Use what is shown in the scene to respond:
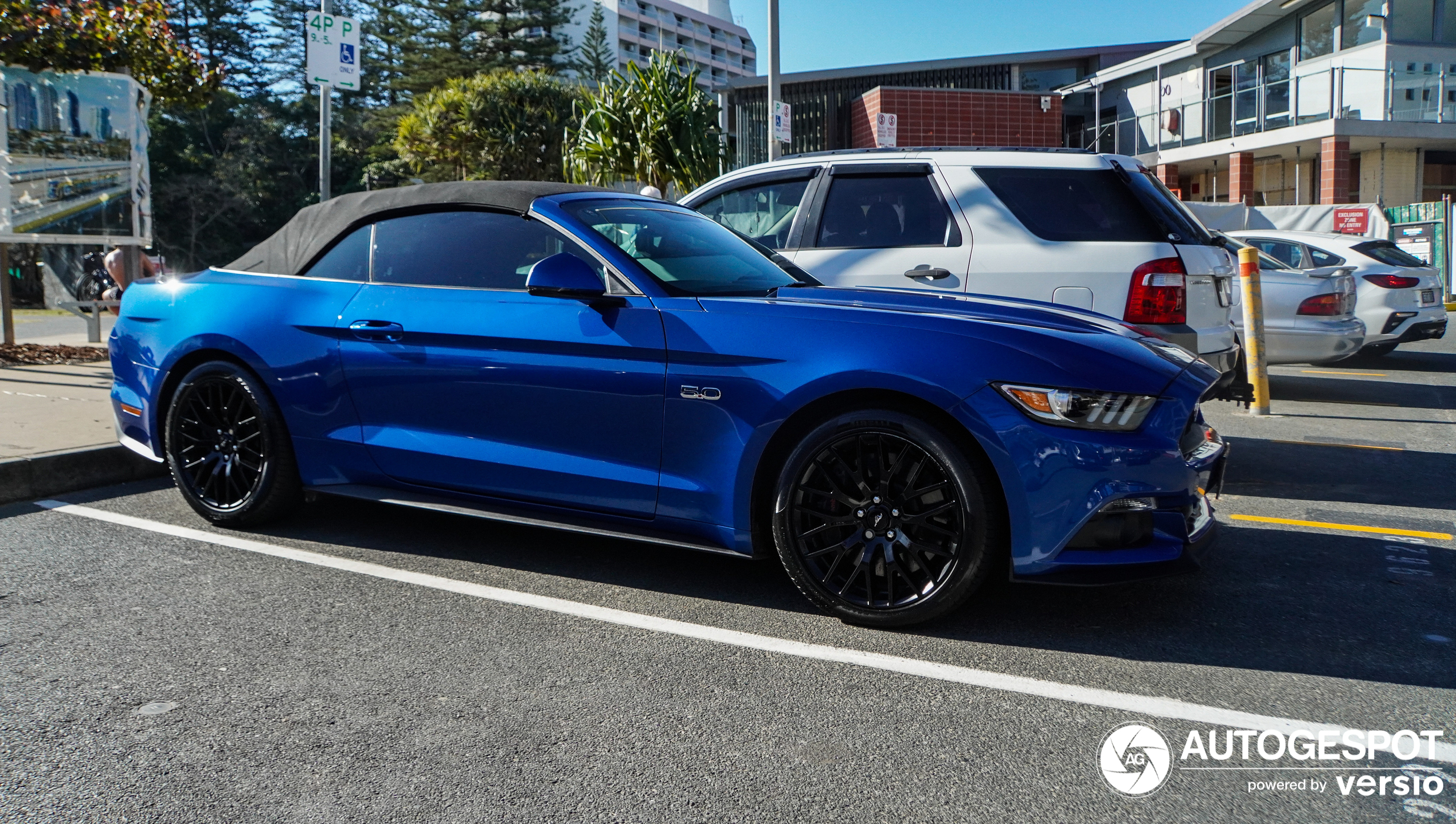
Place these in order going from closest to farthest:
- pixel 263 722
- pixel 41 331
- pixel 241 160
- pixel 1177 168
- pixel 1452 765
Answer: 1. pixel 1452 765
2. pixel 263 722
3. pixel 41 331
4. pixel 1177 168
5. pixel 241 160

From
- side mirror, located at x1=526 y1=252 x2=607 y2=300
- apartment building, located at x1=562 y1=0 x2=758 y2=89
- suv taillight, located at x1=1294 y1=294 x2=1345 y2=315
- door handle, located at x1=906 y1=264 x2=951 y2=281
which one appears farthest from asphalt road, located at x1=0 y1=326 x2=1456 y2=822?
apartment building, located at x1=562 y1=0 x2=758 y2=89

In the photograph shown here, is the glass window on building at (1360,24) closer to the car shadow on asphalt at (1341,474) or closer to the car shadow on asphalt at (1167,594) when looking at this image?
the car shadow on asphalt at (1341,474)

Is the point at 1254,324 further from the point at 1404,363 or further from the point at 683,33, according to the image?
the point at 683,33

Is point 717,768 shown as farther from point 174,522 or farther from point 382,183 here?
point 382,183

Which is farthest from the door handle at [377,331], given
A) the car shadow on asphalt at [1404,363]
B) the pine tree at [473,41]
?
the pine tree at [473,41]

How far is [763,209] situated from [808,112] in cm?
2108

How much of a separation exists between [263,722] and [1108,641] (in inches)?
101

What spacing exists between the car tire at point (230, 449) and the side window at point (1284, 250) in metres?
10.2

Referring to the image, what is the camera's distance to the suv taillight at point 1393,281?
11.9 metres

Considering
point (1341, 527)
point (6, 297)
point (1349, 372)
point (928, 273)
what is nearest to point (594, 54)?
point (6, 297)

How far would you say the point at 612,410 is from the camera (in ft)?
13.2

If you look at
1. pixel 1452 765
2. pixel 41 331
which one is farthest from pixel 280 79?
pixel 1452 765

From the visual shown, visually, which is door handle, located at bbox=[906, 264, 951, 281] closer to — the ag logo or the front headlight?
the front headlight

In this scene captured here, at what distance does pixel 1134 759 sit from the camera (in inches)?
109
